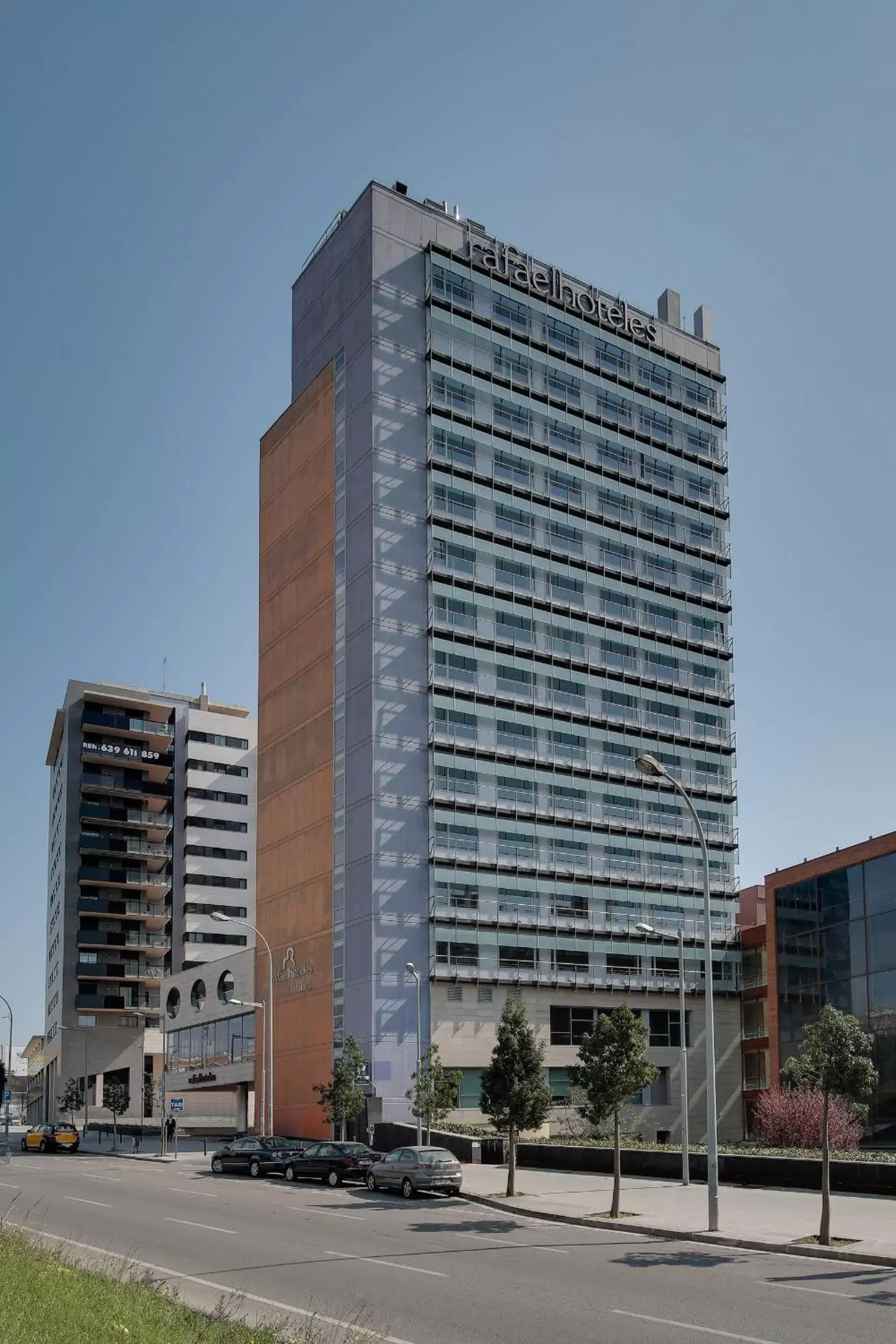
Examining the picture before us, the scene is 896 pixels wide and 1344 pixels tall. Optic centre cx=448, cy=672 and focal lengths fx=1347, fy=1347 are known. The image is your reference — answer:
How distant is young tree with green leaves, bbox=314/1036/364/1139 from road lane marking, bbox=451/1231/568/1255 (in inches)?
1196

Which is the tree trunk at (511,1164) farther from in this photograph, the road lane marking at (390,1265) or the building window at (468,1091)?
the building window at (468,1091)

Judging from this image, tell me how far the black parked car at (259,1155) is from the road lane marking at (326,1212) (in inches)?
477

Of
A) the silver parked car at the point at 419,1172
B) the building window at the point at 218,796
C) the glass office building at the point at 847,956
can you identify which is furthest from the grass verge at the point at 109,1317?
the building window at the point at 218,796

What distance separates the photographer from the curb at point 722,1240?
23172mm

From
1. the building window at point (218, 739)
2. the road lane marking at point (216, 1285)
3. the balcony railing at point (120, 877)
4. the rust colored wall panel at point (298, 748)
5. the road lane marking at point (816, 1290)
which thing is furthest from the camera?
the building window at point (218, 739)

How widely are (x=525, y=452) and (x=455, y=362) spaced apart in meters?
6.67

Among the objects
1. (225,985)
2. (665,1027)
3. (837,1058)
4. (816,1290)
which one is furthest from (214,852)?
(816,1290)

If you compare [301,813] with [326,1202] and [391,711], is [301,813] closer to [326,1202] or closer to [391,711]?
[391,711]

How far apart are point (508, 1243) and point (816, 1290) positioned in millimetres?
7696

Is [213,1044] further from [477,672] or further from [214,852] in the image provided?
[214,852]

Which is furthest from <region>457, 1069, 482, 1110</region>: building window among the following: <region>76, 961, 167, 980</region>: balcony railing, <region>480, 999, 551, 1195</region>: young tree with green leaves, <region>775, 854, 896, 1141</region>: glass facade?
<region>76, 961, 167, 980</region>: balcony railing

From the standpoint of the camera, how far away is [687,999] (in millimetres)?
80750

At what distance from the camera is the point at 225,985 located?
84500 mm

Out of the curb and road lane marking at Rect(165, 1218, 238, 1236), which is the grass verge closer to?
road lane marking at Rect(165, 1218, 238, 1236)
